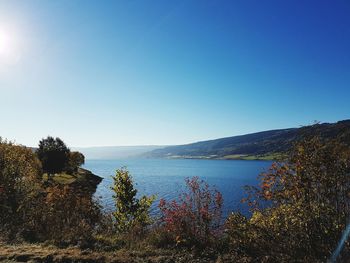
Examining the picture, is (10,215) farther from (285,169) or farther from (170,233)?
(285,169)

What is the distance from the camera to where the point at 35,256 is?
30.8 ft

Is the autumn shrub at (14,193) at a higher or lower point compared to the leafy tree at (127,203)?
higher

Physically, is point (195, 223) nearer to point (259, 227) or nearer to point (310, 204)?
point (259, 227)

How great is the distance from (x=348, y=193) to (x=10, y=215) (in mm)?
16102

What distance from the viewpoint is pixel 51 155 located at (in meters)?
70.4

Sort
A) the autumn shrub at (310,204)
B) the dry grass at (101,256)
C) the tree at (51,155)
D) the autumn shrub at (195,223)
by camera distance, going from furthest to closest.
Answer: the tree at (51,155) → the autumn shrub at (195,223) → the dry grass at (101,256) → the autumn shrub at (310,204)

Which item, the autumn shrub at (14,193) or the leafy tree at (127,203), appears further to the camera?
the leafy tree at (127,203)

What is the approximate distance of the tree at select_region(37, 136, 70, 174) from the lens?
230 ft

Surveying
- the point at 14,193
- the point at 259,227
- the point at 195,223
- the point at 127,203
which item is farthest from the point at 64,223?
the point at 127,203

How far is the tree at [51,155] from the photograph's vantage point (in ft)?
230

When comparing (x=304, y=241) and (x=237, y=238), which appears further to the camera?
(x=237, y=238)

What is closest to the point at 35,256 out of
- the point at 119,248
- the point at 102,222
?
the point at 119,248

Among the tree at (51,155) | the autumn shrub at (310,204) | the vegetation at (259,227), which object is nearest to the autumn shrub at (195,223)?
the vegetation at (259,227)

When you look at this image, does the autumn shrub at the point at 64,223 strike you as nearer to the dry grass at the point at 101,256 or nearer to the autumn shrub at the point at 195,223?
the dry grass at the point at 101,256
